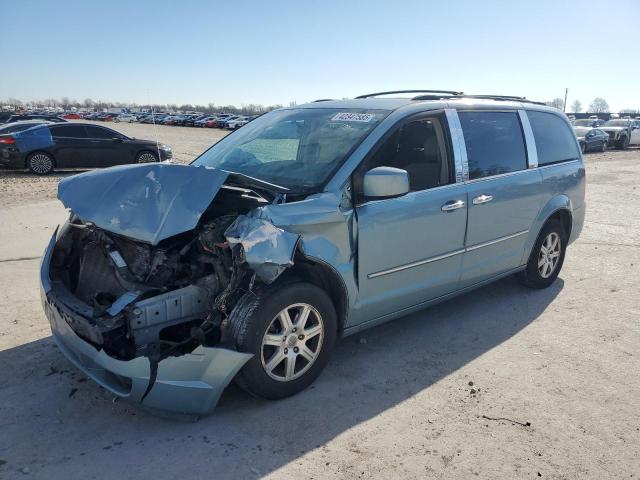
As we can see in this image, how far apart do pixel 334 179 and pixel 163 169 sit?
1118mm

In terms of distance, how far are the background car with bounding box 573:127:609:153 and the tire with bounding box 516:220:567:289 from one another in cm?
2298

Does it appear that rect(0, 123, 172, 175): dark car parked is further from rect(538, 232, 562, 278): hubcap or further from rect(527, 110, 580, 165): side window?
rect(538, 232, 562, 278): hubcap

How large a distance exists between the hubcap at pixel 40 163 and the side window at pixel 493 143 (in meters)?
13.3

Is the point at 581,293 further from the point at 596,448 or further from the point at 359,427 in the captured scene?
the point at 359,427

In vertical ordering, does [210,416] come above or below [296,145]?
below

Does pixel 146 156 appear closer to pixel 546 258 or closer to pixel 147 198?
pixel 546 258

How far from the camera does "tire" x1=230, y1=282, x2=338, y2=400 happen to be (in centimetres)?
301

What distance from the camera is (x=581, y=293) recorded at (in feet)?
17.9

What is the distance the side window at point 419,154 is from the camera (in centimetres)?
371

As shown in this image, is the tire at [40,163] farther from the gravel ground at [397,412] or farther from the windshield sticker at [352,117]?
the windshield sticker at [352,117]

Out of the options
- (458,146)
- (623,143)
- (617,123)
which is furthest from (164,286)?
(617,123)

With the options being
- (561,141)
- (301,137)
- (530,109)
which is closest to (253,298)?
(301,137)

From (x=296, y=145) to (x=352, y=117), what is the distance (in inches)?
19.3

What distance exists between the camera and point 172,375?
2.84 metres
